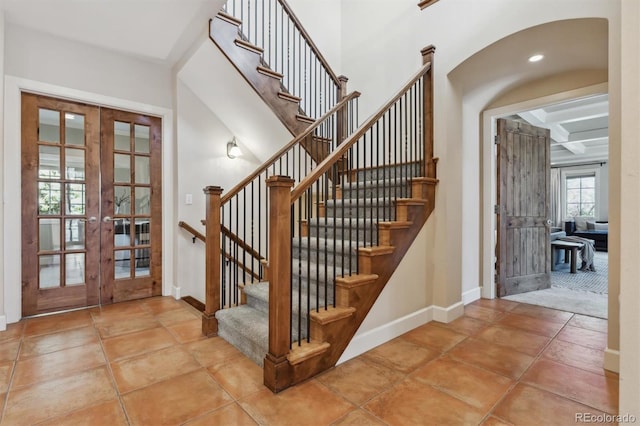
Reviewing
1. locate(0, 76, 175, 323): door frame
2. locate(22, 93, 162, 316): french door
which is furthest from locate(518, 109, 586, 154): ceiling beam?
locate(0, 76, 175, 323): door frame

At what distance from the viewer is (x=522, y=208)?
3797 millimetres

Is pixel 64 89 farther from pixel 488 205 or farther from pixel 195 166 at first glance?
pixel 488 205

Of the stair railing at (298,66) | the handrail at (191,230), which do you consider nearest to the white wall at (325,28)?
the stair railing at (298,66)

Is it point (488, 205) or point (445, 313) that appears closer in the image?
point (445, 313)

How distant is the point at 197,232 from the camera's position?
3.55 metres

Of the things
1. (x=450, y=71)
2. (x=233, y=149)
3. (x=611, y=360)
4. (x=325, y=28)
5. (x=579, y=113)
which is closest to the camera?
(x=611, y=360)

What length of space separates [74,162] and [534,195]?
532 centimetres

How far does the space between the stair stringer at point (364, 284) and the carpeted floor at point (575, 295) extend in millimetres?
1850

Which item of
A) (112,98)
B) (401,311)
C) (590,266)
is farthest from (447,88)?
(590,266)

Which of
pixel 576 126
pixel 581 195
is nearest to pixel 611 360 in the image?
pixel 576 126

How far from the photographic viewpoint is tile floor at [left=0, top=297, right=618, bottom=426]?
4.98ft

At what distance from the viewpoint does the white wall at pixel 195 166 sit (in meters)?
3.59

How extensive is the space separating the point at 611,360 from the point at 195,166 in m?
4.06

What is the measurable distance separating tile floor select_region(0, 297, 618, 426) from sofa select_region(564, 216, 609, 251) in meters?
7.12
